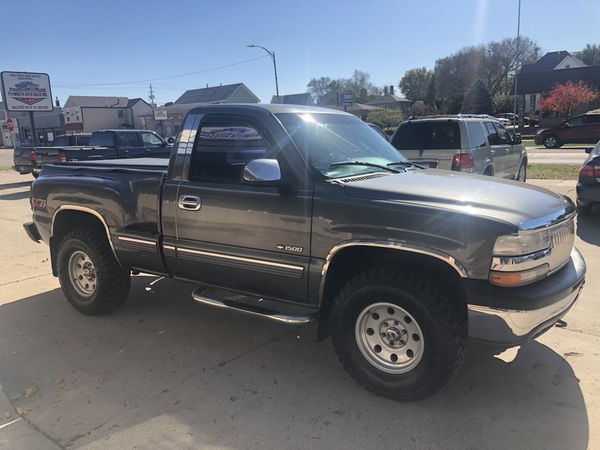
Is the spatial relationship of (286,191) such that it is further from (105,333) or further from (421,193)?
(105,333)

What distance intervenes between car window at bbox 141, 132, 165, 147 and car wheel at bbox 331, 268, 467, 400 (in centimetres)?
1446

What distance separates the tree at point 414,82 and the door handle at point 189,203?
9638cm

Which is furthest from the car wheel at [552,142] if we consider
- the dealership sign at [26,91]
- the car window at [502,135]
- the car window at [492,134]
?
the dealership sign at [26,91]

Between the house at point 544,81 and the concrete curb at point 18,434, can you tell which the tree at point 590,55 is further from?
the concrete curb at point 18,434

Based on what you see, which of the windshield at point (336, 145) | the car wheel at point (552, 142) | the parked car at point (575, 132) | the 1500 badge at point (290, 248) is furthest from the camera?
the car wheel at point (552, 142)

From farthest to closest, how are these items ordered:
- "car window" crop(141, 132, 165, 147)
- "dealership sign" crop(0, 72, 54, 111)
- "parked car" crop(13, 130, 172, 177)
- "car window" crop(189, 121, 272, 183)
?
"dealership sign" crop(0, 72, 54, 111) < "car window" crop(141, 132, 165, 147) < "parked car" crop(13, 130, 172, 177) < "car window" crop(189, 121, 272, 183)

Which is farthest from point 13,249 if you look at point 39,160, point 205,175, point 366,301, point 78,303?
point 39,160

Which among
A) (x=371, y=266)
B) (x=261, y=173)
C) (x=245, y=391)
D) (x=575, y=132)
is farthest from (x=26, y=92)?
(x=575, y=132)

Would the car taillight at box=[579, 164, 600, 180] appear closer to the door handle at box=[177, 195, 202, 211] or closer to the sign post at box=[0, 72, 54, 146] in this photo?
the door handle at box=[177, 195, 202, 211]

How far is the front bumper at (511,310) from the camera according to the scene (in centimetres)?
284

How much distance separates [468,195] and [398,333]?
99 cm

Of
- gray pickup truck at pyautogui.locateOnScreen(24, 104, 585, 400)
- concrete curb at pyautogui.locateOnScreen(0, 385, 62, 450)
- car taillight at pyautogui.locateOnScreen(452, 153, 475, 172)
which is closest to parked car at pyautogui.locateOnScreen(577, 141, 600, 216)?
car taillight at pyautogui.locateOnScreen(452, 153, 475, 172)

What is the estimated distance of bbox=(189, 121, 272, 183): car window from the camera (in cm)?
395

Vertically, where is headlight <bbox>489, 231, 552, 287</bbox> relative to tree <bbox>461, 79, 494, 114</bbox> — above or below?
below
